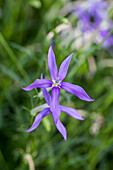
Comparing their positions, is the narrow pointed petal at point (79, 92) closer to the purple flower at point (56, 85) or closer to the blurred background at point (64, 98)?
the purple flower at point (56, 85)

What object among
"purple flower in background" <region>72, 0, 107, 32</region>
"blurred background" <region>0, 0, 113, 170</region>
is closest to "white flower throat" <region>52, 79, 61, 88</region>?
"blurred background" <region>0, 0, 113, 170</region>

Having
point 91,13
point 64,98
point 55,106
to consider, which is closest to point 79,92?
point 55,106

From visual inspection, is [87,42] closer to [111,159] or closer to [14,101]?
[14,101]

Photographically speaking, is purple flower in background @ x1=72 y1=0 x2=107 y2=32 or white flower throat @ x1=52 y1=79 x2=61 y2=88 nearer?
white flower throat @ x1=52 y1=79 x2=61 y2=88

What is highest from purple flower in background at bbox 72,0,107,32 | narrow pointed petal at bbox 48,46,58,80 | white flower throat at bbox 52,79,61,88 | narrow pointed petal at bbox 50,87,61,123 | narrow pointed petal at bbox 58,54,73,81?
purple flower in background at bbox 72,0,107,32

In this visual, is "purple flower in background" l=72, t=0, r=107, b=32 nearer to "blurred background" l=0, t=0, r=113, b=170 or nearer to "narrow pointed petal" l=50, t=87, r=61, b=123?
"blurred background" l=0, t=0, r=113, b=170

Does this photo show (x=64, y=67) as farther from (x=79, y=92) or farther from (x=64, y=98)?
(x=64, y=98)

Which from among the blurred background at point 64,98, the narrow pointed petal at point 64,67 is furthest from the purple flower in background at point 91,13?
the narrow pointed petal at point 64,67

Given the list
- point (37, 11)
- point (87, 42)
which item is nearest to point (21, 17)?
point (37, 11)
